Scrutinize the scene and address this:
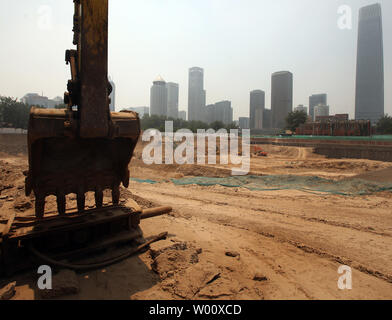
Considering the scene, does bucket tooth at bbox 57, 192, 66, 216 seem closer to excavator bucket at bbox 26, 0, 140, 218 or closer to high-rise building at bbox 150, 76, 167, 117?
excavator bucket at bbox 26, 0, 140, 218

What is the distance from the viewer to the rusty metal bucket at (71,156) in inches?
104

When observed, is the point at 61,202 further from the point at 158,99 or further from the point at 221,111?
the point at 221,111

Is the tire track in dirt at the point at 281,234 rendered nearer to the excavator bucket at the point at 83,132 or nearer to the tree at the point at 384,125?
the excavator bucket at the point at 83,132

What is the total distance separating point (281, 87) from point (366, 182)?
322 ft

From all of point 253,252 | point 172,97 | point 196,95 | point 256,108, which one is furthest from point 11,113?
point 256,108

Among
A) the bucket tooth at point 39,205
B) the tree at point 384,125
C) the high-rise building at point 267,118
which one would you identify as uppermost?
the high-rise building at point 267,118

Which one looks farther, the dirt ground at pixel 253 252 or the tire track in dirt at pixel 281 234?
the tire track in dirt at pixel 281 234

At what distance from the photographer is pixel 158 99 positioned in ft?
284

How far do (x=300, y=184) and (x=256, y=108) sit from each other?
102433mm

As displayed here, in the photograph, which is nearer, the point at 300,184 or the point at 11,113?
the point at 300,184

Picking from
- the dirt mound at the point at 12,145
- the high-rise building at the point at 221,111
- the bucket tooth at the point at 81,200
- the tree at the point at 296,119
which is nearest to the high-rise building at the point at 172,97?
the high-rise building at the point at 221,111

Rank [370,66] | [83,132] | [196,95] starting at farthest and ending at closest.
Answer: [370,66], [196,95], [83,132]

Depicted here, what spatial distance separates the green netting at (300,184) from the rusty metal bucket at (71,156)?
7862 millimetres

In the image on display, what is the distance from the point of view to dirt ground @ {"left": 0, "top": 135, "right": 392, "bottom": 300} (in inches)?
114
